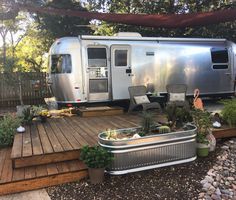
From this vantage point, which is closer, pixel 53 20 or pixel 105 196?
pixel 105 196

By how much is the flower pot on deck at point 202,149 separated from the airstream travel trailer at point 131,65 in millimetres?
3988

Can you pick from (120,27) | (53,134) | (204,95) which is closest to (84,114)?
(53,134)

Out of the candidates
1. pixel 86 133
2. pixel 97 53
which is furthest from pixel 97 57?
pixel 86 133

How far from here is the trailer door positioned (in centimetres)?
801

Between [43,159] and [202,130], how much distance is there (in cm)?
264

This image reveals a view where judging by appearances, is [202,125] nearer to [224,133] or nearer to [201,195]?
[224,133]

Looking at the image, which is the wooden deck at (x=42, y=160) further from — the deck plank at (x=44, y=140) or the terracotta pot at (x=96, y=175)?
the terracotta pot at (x=96, y=175)

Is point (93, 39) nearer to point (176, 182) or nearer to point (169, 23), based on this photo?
point (169, 23)

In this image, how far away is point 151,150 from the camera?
3.90m

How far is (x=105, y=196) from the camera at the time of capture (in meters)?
3.38

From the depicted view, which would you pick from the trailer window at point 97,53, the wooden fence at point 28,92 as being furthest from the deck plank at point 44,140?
the wooden fence at point 28,92

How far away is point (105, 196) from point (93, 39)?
17.5 feet

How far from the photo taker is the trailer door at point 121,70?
801 centimetres

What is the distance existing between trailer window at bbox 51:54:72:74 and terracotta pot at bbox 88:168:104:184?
4530 mm
